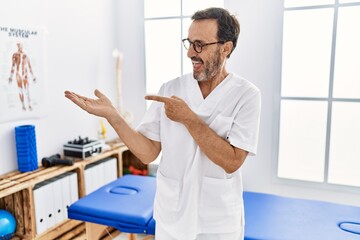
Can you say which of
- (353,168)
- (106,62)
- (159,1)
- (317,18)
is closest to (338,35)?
(317,18)

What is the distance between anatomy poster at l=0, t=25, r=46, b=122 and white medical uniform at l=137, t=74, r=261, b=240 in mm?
1515

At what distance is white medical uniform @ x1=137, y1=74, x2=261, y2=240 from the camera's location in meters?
1.15

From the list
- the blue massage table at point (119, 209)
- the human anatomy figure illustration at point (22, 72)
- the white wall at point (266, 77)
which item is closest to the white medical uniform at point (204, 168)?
the blue massage table at point (119, 209)

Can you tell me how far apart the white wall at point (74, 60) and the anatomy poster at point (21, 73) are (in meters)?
0.07

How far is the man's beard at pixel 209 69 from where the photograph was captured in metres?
1.16

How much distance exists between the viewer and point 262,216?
182 centimetres

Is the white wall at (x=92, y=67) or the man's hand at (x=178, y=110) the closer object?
the man's hand at (x=178, y=110)

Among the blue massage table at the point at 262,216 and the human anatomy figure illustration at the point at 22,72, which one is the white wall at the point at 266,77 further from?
the human anatomy figure illustration at the point at 22,72

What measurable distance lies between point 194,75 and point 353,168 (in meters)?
2.11

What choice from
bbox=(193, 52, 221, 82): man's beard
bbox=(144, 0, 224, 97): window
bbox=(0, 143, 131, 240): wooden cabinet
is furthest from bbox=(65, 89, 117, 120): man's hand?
bbox=(144, 0, 224, 97): window

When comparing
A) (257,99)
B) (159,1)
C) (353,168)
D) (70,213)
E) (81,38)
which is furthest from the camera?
(159,1)

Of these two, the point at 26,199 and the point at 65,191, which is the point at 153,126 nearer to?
the point at 26,199

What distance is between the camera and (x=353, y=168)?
263 cm

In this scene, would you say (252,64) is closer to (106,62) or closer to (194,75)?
(106,62)
